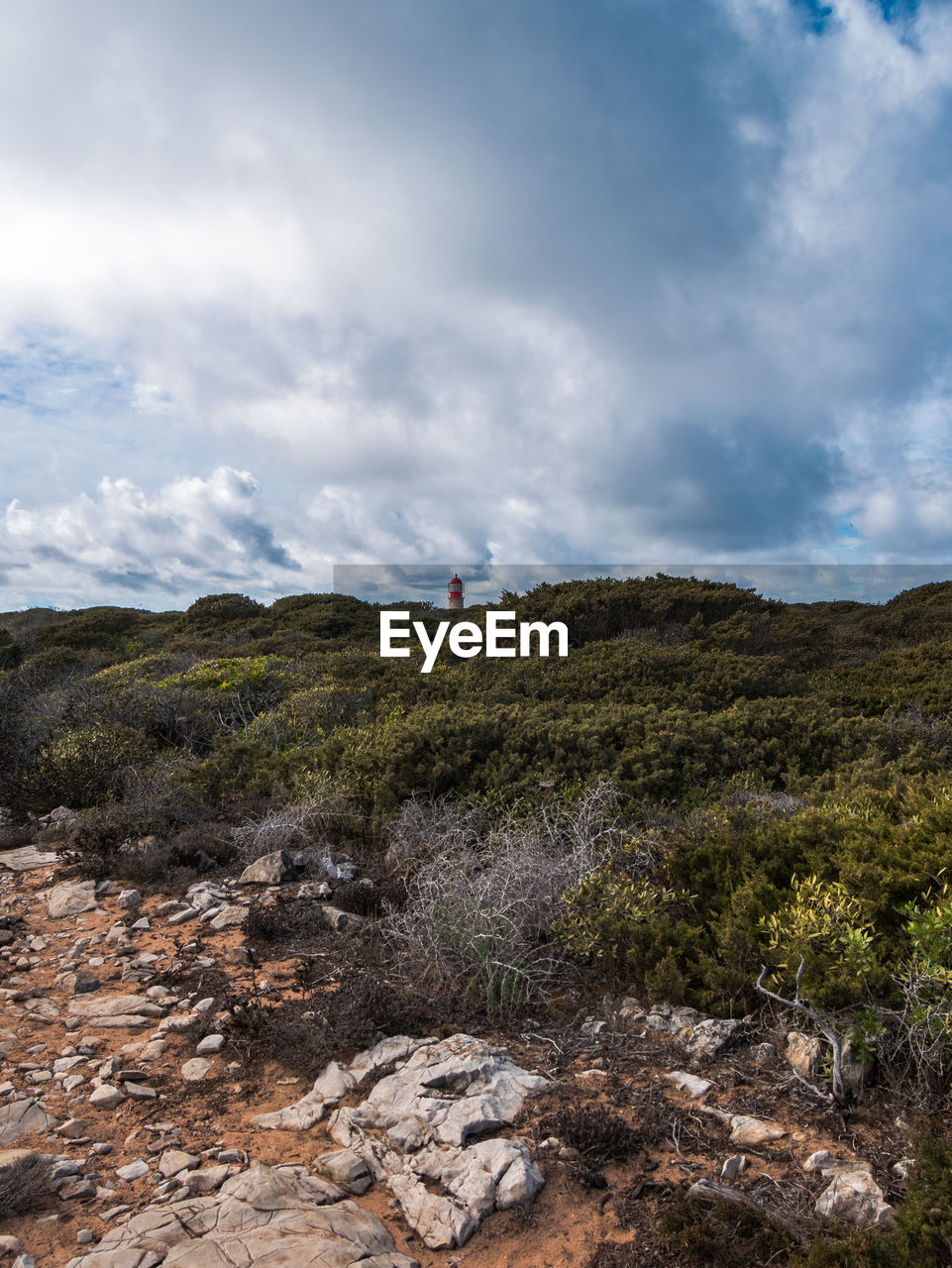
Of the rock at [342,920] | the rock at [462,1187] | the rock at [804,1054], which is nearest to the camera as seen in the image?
the rock at [462,1187]

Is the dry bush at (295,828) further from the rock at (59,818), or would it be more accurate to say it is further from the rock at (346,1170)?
the rock at (346,1170)

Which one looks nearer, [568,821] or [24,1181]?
[24,1181]

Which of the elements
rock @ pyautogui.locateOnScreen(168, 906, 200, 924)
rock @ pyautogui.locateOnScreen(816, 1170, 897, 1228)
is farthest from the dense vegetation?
rock @ pyautogui.locateOnScreen(168, 906, 200, 924)

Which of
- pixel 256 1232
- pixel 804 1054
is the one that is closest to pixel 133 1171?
pixel 256 1232

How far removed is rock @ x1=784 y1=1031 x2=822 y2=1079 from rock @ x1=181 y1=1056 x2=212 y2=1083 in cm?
310

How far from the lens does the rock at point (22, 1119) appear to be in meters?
3.37

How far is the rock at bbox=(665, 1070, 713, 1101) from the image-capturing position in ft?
11.3

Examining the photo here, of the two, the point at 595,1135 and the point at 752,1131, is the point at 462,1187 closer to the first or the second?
the point at 595,1135

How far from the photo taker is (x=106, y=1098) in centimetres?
367

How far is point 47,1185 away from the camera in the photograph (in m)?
3.00

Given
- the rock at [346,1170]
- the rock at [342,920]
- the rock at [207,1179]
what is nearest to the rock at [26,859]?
the rock at [342,920]

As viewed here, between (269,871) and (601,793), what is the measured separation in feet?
10.3

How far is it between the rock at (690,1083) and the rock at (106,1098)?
9.25ft

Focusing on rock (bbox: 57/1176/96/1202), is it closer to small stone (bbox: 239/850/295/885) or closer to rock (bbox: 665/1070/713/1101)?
rock (bbox: 665/1070/713/1101)
